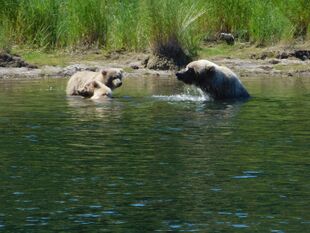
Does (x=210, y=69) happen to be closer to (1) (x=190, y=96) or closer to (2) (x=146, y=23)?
(1) (x=190, y=96)

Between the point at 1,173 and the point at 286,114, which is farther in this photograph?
the point at 286,114

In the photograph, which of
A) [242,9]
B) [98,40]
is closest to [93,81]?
[98,40]

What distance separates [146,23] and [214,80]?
6.31m

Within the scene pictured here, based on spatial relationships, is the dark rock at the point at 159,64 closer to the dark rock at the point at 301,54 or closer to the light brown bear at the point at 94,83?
the dark rock at the point at 301,54

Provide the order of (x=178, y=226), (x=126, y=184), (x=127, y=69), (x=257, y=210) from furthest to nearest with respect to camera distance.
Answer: (x=127, y=69), (x=126, y=184), (x=257, y=210), (x=178, y=226)

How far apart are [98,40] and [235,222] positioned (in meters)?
19.1

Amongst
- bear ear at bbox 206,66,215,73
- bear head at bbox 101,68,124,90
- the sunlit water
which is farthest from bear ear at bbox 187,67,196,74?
bear head at bbox 101,68,124,90

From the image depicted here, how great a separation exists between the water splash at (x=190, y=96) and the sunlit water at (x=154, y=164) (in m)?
0.09

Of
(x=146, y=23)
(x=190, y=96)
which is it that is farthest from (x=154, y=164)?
(x=146, y=23)

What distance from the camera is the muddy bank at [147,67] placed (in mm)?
26031

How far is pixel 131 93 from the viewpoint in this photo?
21719 mm

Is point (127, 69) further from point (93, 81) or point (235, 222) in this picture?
point (235, 222)

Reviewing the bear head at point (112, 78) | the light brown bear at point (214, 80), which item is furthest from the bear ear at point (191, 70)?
the bear head at point (112, 78)

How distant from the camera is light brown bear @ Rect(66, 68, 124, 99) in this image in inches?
827
